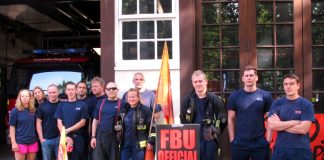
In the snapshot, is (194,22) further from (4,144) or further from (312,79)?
(4,144)

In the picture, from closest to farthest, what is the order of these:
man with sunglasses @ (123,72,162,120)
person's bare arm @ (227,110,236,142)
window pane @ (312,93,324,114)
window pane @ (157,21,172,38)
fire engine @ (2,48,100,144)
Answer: person's bare arm @ (227,110,236,142) < man with sunglasses @ (123,72,162,120) < window pane @ (312,93,324,114) < window pane @ (157,21,172,38) < fire engine @ (2,48,100,144)

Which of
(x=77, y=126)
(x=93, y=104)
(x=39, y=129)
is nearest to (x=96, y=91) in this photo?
(x=93, y=104)

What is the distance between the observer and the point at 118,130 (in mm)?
6586

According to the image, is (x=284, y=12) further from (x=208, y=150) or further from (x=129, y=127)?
(x=129, y=127)

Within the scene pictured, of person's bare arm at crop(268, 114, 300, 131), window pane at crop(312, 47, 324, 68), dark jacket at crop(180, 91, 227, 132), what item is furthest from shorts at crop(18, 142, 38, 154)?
window pane at crop(312, 47, 324, 68)

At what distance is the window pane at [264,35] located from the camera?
821 centimetres

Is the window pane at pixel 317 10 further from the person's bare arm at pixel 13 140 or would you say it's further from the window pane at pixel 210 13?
the person's bare arm at pixel 13 140

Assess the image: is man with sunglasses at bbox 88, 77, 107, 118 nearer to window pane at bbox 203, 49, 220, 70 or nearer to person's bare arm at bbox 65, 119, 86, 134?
person's bare arm at bbox 65, 119, 86, 134

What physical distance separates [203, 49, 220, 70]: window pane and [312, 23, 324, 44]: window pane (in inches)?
69.8

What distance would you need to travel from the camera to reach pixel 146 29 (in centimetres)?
846

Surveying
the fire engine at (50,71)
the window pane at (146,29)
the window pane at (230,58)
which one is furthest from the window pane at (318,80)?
the fire engine at (50,71)

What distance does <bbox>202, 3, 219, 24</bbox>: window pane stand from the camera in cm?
834

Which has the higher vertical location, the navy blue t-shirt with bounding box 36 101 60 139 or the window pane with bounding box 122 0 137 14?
the window pane with bounding box 122 0 137 14

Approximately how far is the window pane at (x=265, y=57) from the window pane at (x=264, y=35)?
0.13 meters
